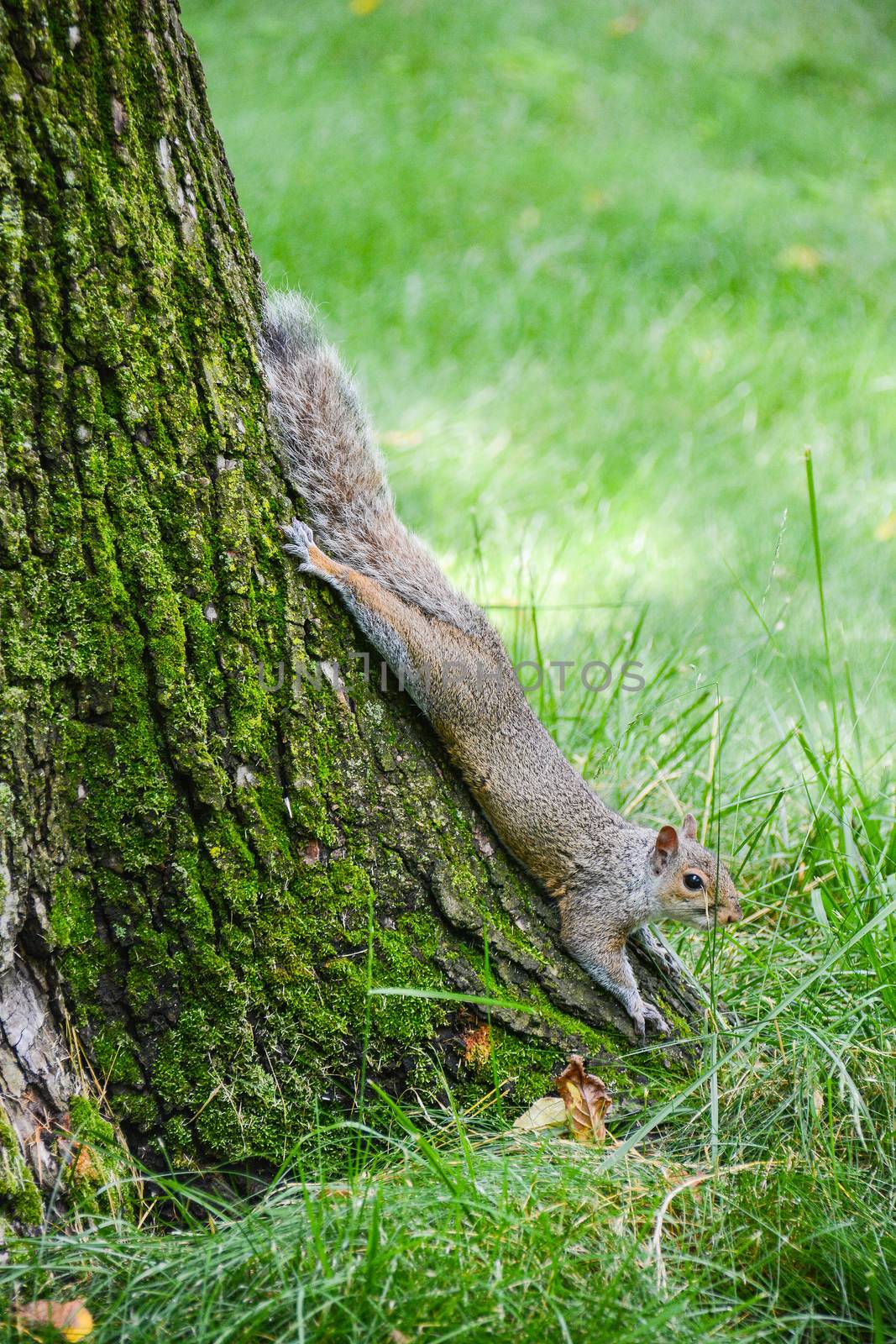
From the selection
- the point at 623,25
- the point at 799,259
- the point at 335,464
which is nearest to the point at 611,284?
the point at 799,259

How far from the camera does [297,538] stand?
186 cm

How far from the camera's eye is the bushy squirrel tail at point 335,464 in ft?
6.64

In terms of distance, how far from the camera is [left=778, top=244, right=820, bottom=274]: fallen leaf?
245 inches

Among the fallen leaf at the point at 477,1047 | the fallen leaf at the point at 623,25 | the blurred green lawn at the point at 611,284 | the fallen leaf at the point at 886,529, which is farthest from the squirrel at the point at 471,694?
the fallen leaf at the point at 623,25

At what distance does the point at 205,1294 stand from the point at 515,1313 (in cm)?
35

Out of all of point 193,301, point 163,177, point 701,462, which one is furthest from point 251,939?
point 701,462

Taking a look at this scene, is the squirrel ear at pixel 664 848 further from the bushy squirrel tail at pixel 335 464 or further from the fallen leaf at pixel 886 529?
the fallen leaf at pixel 886 529

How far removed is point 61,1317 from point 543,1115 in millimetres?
764

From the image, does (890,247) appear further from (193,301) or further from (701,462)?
(193,301)

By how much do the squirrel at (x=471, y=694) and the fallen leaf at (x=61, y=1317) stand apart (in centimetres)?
97

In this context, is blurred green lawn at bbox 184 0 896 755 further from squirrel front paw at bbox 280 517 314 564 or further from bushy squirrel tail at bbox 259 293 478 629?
squirrel front paw at bbox 280 517 314 564

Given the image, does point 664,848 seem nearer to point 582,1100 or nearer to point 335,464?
point 582,1100

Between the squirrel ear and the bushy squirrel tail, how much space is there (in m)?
0.56

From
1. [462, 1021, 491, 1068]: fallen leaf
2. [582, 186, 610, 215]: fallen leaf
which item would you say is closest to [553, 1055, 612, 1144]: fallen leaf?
[462, 1021, 491, 1068]: fallen leaf
